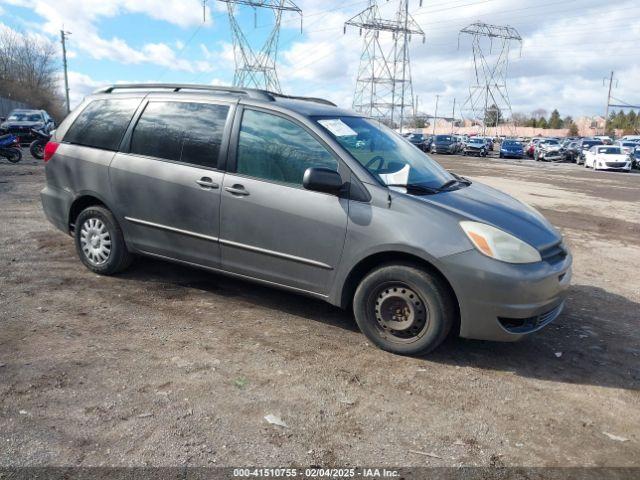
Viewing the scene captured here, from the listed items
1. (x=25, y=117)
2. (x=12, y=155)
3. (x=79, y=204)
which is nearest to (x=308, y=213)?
(x=79, y=204)

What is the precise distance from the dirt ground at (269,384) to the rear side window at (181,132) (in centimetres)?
131

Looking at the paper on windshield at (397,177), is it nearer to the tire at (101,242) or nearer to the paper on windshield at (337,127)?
the paper on windshield at (337,127)

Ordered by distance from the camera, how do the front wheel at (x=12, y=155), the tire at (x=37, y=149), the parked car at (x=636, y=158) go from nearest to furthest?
the front wheel at (x=12, y=155)
the tire at (x=37, y=149)
the parked car at (x=636, y=158)

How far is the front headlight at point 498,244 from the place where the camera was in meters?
3.59

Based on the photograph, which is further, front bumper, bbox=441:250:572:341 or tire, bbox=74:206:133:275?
tire, bbox=74:206:133:275

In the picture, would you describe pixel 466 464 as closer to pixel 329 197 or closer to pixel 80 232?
pixel 329 197

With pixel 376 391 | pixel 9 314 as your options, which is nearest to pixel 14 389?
pixel 9 314

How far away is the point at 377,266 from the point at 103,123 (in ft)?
10.5

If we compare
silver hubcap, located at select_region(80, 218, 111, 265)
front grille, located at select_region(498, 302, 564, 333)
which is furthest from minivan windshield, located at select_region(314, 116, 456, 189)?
silver hubcap, located at select_region(80, 218, 111, 265)

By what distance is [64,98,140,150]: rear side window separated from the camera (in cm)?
505

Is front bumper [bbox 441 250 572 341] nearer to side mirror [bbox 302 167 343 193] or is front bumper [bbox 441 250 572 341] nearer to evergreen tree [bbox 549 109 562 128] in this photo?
side mirror [bbox 302 167 343 193]

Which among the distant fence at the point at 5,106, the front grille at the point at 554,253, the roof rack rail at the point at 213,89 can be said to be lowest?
the front grille at the point at 554,253

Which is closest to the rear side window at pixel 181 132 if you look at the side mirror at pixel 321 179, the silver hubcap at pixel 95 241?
the silver hubcap at pixel 95 241

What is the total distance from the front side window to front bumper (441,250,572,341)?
1.25m
